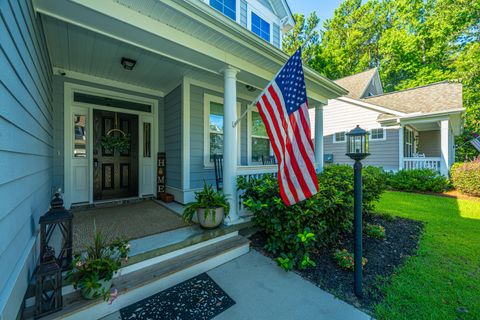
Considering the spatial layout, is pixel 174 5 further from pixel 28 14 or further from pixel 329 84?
pixel 329 84

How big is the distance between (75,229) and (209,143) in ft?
8.85

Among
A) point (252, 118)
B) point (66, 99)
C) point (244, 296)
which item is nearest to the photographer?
point (244, 296)

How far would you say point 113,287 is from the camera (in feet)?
5.83

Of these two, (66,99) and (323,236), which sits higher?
(66,99)

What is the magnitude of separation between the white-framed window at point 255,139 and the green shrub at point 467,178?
21.1ft

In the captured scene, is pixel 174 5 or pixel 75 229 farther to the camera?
pixel 75 229

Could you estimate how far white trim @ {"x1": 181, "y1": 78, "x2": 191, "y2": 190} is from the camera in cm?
405

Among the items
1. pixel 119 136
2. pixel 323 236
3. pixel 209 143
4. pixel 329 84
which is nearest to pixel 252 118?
pixel 209 143

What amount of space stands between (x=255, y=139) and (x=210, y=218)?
3.31 m

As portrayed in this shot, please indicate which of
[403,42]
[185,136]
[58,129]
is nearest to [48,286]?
[185,136]

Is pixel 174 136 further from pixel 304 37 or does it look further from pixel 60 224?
pixel 304 37

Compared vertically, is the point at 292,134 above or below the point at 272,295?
above

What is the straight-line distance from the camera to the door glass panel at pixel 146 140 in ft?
15.4

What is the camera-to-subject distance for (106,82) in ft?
13.3
